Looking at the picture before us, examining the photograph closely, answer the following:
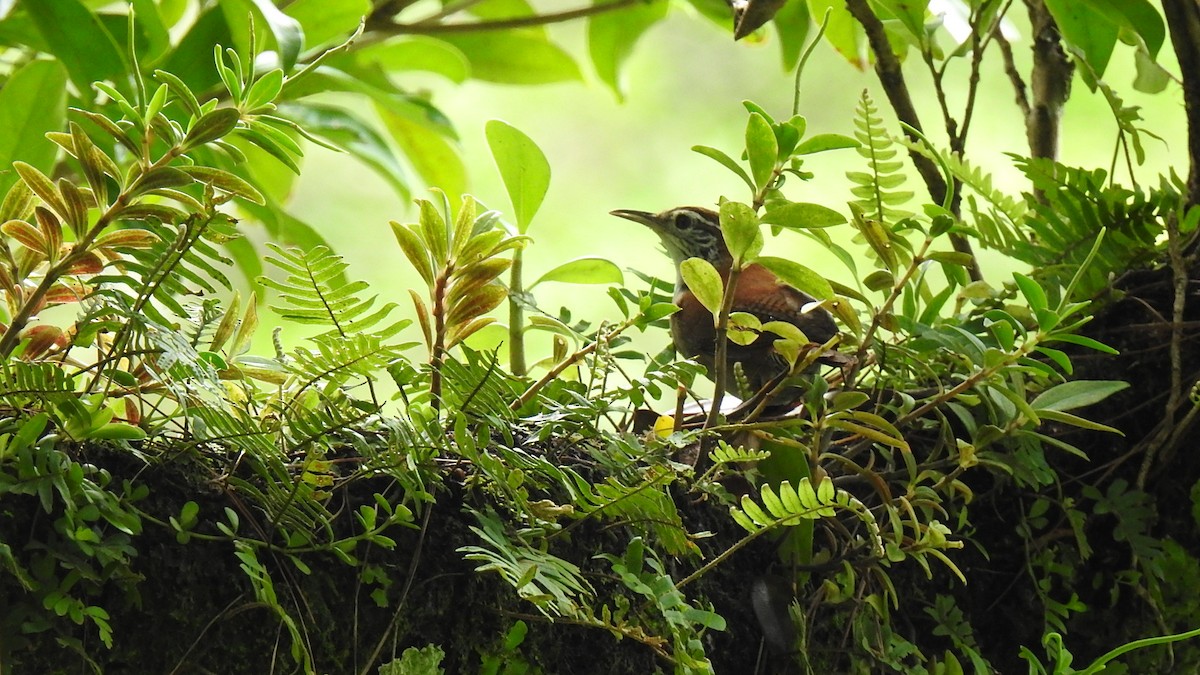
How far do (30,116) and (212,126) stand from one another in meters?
0.41

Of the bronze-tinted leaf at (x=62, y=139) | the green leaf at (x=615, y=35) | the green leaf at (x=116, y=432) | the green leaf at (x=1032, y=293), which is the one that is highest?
the green leaf at (x=615, y=35)

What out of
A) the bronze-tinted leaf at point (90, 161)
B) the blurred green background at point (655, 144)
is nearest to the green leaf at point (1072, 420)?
the bronze-tinted leaf at point (90, 161)

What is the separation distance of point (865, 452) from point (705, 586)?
259mm

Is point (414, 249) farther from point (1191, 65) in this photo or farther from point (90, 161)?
point (1191, 65)

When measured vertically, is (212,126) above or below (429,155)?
below

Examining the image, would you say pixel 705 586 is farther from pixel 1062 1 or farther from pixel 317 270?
pixel 1062 1

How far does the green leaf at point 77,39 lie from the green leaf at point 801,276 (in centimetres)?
86

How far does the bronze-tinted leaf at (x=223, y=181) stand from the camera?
74cm

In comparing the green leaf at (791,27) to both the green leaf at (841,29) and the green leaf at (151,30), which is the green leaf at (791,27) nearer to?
the green leaf at (841,29)

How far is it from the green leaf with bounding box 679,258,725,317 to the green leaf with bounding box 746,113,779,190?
0.09m

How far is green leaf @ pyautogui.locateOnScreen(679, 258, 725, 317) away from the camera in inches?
34.3

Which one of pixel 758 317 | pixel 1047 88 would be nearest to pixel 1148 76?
pixel 1047 88

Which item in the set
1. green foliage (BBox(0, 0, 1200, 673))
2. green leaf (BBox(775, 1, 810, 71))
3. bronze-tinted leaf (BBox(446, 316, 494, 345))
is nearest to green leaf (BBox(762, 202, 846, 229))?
green foliage (BBox(0, 0, 1200, 673))

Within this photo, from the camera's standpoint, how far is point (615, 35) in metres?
1.90
